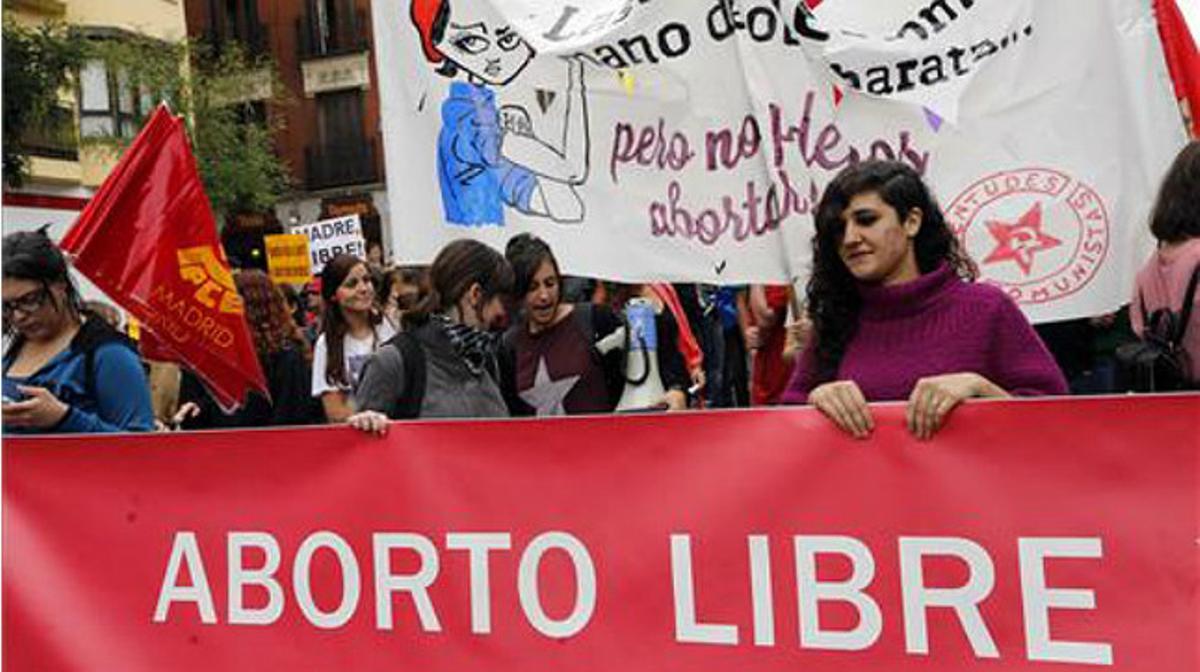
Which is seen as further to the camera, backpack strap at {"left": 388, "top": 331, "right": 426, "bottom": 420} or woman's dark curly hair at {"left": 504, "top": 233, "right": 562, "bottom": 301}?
woman's dark curly hair at {"left": 504, "top": 233, "right": 562, "bottom": 301}

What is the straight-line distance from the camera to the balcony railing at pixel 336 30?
1682 inches

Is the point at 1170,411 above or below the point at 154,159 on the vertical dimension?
below

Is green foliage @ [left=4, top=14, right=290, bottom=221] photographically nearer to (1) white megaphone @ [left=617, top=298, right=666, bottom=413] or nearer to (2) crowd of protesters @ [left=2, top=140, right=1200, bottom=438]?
(2) crowd of protesters @ [left=2, top=140, right=1200, bottom=438]

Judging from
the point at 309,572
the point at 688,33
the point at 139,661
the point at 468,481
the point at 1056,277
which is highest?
the point at 688,33

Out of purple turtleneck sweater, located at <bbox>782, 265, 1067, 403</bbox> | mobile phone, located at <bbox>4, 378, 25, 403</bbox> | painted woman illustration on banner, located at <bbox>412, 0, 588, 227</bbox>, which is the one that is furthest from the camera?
painted woman illustration on banner, located at <bbox>412, 0, 588, 227</bbox>

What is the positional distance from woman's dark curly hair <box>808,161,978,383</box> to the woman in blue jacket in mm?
1866

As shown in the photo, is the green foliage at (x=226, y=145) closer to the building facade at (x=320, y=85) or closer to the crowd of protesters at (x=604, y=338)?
the building facade at (x=320, y=85)

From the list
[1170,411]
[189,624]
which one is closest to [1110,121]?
[1170,411]

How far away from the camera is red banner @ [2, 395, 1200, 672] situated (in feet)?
7.89

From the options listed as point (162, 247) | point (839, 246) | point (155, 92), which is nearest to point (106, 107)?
point (155, 92)

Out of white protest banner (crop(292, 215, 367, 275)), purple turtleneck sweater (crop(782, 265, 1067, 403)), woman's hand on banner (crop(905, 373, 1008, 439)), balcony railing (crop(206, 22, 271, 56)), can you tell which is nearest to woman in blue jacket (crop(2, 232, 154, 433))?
purple turtleneck sweater (crop(782, 265, 1067, 403))

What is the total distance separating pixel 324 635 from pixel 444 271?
1.27m

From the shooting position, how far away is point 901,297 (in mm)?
2980

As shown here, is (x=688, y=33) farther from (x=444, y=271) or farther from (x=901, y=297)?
(x=901, y=297)
